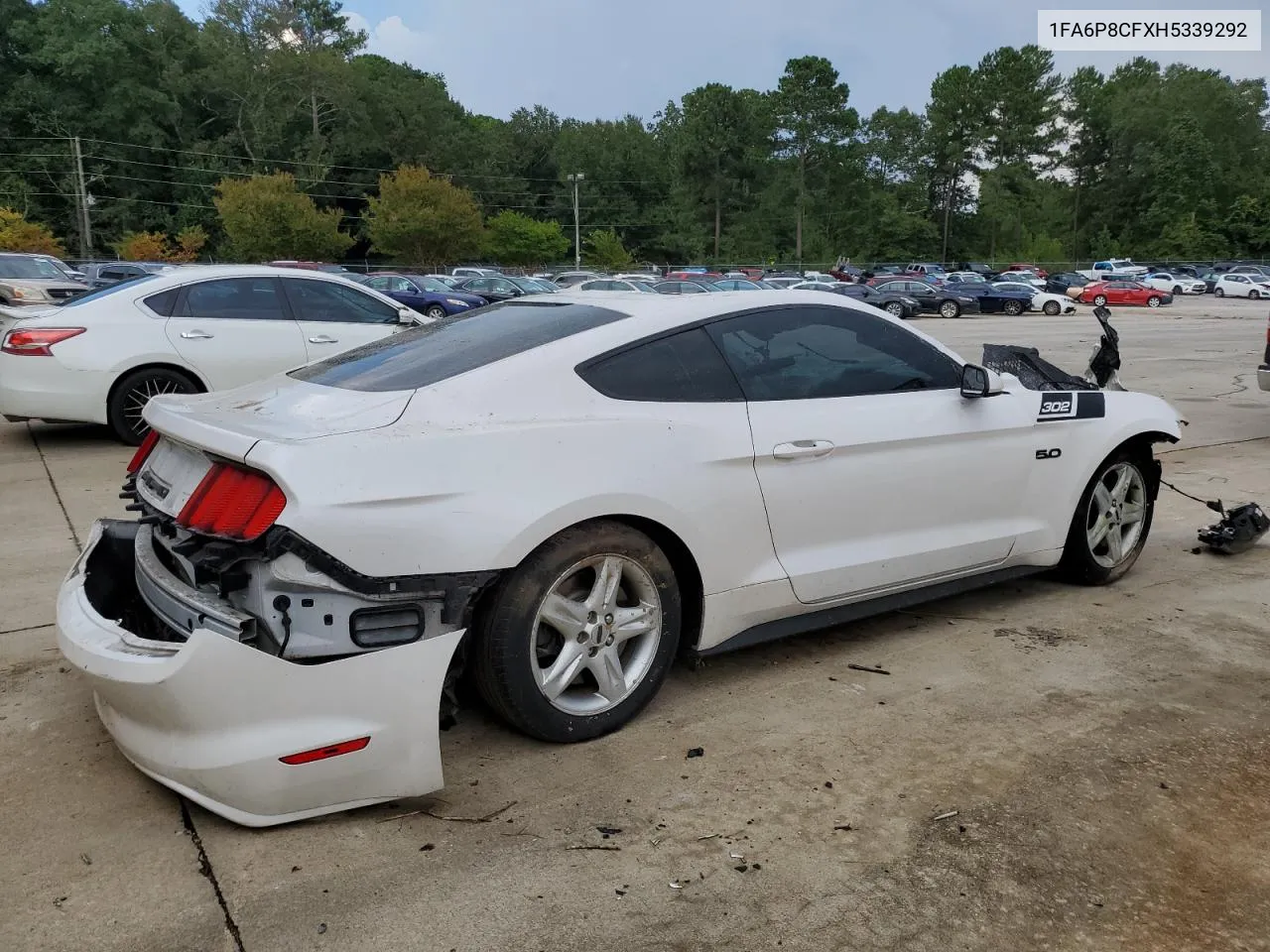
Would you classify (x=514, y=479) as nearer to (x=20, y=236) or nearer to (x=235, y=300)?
(x=235, y=300)

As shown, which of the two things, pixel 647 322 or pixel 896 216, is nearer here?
pixel 647 322

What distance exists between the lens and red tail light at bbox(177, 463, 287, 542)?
2676 millimetres

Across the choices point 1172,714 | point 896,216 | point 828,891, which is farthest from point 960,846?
point 896,216

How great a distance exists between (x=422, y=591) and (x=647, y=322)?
1.29 m

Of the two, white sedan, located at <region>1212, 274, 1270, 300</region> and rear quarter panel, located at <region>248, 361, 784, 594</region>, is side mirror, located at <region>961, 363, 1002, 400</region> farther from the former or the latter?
white sedan, located at <region>1212, 274, 1270, 300</region>

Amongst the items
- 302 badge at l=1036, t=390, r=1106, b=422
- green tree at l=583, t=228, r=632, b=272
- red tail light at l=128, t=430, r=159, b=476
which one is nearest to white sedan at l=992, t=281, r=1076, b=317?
302 badge at l=1036, t=390, r=1106, b=422

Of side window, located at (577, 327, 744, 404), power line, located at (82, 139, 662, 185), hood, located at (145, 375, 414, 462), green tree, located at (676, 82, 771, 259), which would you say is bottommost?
hood, located at (145, 375, 414, 462)

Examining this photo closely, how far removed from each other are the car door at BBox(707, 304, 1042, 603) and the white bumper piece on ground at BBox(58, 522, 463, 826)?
141 centimetres

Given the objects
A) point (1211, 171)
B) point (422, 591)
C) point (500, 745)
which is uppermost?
point (1211, 171)

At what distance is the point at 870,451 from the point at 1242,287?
197ft

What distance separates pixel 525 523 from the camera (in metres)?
2.92

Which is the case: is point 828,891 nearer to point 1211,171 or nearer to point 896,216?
point 896,216

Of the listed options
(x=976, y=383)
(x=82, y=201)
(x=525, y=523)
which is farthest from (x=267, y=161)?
(x=525, y=523)

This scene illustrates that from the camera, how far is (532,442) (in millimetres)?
3035
